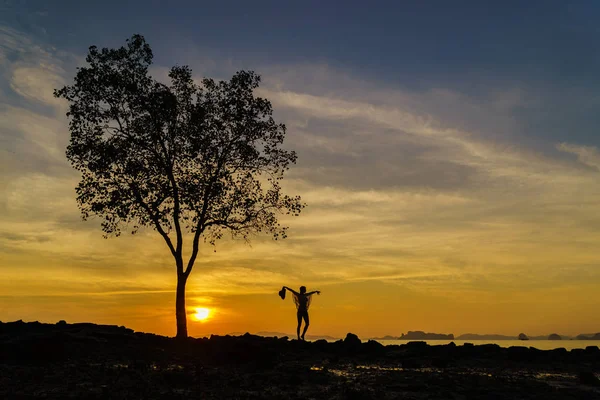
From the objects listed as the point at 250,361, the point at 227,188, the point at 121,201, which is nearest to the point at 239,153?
the point at 227,188

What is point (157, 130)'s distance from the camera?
3916cm

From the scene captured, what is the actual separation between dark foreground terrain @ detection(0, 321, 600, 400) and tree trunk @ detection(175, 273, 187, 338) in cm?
188

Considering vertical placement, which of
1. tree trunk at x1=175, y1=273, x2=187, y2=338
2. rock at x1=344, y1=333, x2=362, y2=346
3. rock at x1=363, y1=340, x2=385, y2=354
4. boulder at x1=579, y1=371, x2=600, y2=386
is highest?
tree trunk at x1=175, y1=273, x2=187, y2=338

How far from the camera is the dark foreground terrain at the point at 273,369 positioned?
19.2 m

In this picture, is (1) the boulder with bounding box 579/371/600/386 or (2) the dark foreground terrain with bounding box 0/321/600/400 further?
(1) the boulder with bounding box 579/371/600/386

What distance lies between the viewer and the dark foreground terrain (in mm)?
19234

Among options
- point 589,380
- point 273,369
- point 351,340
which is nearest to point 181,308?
point 351,340

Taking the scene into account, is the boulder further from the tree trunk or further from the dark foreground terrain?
the tree trunk

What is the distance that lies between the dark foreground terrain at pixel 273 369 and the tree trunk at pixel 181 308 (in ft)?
6.18

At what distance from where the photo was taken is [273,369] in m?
24.7

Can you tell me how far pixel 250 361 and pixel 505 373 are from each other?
1276cm

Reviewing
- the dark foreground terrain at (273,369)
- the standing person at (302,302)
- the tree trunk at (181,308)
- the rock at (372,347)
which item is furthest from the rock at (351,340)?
the tree trunk at (181,308)

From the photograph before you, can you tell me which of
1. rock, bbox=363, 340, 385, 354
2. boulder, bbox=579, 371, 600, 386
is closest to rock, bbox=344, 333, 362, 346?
rock, bbox=363, 340, 385, 354

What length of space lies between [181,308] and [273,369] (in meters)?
14.0
